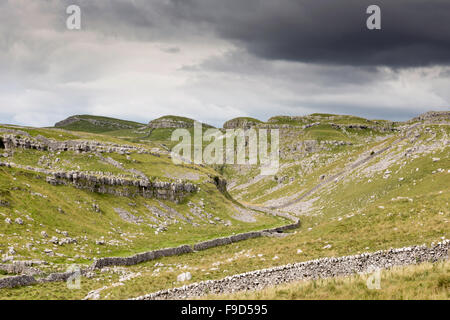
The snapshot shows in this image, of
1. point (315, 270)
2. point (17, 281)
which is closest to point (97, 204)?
point (17, 281)

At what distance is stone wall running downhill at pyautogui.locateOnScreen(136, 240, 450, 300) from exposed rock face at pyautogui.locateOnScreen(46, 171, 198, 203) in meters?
52.9

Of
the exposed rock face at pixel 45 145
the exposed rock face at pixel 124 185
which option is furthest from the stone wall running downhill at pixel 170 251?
the exposed rock face at pixel 45 145

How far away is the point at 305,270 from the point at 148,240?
39.8 metres

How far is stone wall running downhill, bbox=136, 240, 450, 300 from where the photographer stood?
2548 centimetres

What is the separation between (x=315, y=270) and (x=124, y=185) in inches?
Result: 2350

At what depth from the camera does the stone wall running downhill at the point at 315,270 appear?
25.5 meters

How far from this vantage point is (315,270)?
2747 centimetres

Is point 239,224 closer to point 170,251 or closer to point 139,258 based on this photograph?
point 170,251

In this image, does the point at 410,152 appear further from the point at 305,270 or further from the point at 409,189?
the point at 305,270

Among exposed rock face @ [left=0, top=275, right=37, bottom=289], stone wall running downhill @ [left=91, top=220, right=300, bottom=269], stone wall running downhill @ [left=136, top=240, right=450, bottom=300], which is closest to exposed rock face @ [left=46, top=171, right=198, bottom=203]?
stone wall running downhill @ [left=91, top=220, right=300, bottom=269]

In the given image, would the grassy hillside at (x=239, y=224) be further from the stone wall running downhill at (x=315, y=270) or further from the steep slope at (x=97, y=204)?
the stone wall running downhill at (x=315, y=270)

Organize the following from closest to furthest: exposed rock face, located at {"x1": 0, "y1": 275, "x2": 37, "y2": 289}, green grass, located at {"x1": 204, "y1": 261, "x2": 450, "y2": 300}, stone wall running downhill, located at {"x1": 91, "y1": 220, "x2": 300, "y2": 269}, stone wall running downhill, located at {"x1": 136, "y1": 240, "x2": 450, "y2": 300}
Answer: green grass, located at {"x1": 204, "y1": 261, "x2": 450, "y2": 300}
stone wall running downhill, located at {"x1": 136, "y1": 240, "x2": 450, "y2": 300}
exposed rock face, located at {"x1": 0, "y1": 275, "x2": 37, "y2": 289}
stone wall running downhill, located at {"x1": 91, "y1": 220, "x2": 300, "y2": 269}

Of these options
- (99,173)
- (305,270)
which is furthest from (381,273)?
(99,173)

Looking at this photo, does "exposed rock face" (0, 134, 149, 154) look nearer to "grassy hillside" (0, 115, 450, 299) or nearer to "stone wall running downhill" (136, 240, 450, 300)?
"grassy hillside" (0, 115, 450, 299)
